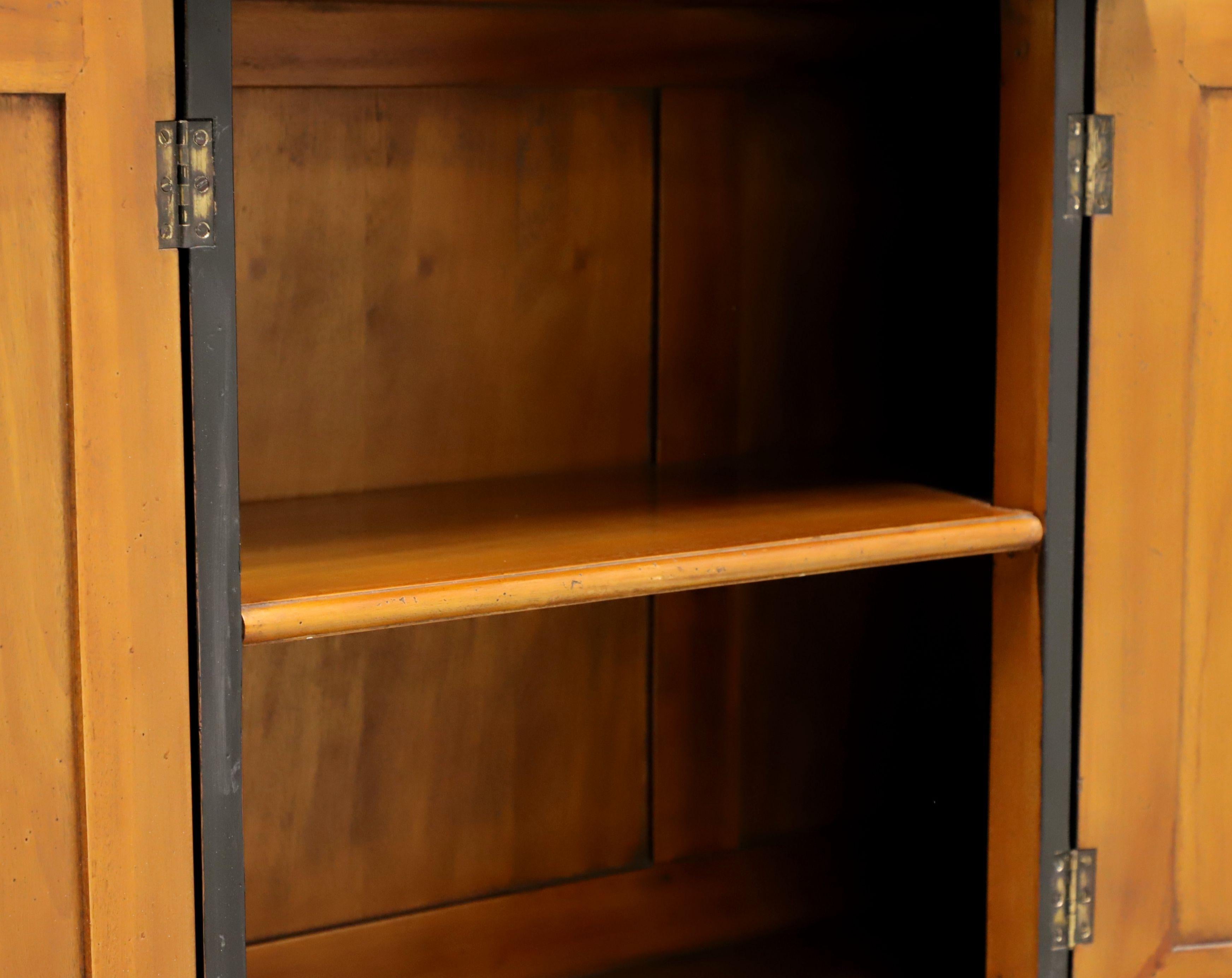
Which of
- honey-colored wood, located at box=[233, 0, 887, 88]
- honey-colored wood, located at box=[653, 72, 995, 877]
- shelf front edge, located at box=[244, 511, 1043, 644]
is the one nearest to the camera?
shelf front edge, located at box=[244, 511, 1043, 644]

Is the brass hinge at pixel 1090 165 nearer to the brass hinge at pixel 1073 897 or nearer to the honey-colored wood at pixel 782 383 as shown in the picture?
the honey-colored wood at pixel 782 383

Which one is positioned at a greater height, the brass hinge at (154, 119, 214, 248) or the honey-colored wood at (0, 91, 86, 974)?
the brass hinge at (154, 119, 214, 248)

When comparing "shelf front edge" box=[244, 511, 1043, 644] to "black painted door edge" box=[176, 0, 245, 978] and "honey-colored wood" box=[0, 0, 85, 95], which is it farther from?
"honey-colored wood" box=[0, 0, 85, 95]

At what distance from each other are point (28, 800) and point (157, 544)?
19cm

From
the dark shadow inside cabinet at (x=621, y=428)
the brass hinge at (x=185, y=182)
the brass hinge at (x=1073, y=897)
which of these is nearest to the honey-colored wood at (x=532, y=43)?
the dark shadow inside cabinet at (x=621, y=428)

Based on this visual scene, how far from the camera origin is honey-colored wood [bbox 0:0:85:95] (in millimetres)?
927

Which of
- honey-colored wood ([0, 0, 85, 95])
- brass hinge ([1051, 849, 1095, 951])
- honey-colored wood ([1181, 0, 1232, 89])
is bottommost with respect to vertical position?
brass hinge ([1051, 849, 1095, 951])

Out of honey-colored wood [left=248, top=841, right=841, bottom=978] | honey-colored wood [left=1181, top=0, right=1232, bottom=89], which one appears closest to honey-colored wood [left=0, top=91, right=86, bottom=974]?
honey-colored wood [left=248, top=841, right=841, bottom=978]

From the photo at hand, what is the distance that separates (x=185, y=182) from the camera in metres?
0.98

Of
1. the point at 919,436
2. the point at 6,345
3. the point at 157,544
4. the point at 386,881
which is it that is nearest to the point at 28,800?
the point at 157,544

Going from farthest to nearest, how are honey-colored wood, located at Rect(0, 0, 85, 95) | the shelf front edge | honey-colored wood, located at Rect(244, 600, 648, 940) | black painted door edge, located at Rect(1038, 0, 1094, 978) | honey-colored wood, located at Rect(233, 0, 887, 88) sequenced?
1. honey-colored wood, located at Rect(244, 600, 648, 940)
2. honey-colored wood, located at Rect(233, 0, 887, 88)
3. black painted door edge, located at Rect(1038, 0, 1094, 978)
4. the shelf front edge
5. honey-colored wood, located at Rect(0, 0, 85, 95)

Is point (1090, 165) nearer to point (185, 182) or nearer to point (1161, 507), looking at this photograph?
point (1161, 507)

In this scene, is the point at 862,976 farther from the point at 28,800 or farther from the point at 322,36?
the point at 322,36

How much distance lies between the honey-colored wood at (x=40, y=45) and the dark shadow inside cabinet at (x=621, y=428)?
482mm
